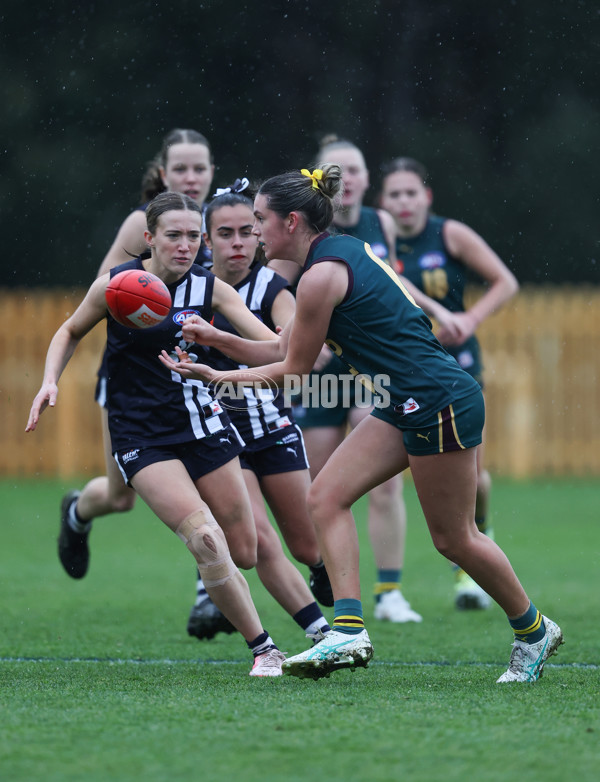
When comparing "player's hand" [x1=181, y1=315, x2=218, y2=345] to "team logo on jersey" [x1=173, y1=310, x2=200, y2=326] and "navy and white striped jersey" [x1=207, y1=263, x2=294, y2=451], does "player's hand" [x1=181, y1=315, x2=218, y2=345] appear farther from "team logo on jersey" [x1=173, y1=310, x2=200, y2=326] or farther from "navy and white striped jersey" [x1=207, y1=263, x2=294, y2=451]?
"navy and white striped jersey" [x1=207, y1=263, x2=294, y2=451]

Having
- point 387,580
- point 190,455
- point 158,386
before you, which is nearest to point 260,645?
point 190,455

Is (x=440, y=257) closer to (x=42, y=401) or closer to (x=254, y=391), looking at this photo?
(x=254, y=391)

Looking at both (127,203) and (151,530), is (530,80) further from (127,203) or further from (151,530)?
(151,530)

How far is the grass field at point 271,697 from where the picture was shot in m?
3.50

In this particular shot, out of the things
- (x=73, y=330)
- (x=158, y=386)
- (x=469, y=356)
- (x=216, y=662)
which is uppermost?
(x=73, y=330)

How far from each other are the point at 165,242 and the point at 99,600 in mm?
3229

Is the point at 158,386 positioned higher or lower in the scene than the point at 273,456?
higher

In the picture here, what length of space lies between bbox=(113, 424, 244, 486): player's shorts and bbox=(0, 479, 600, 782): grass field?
828 mm

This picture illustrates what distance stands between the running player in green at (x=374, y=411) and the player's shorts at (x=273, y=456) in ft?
3.12

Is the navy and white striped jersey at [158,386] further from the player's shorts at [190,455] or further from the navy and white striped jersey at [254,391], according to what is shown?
the navy and white striped jersey at [254,391]

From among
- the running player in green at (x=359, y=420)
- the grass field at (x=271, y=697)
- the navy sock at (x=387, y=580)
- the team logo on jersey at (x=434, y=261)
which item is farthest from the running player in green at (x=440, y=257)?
the grass field at (x=271, y=697)

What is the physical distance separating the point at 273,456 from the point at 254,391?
317 mm

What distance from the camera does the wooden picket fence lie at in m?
17.5

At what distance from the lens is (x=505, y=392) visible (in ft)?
58.0
